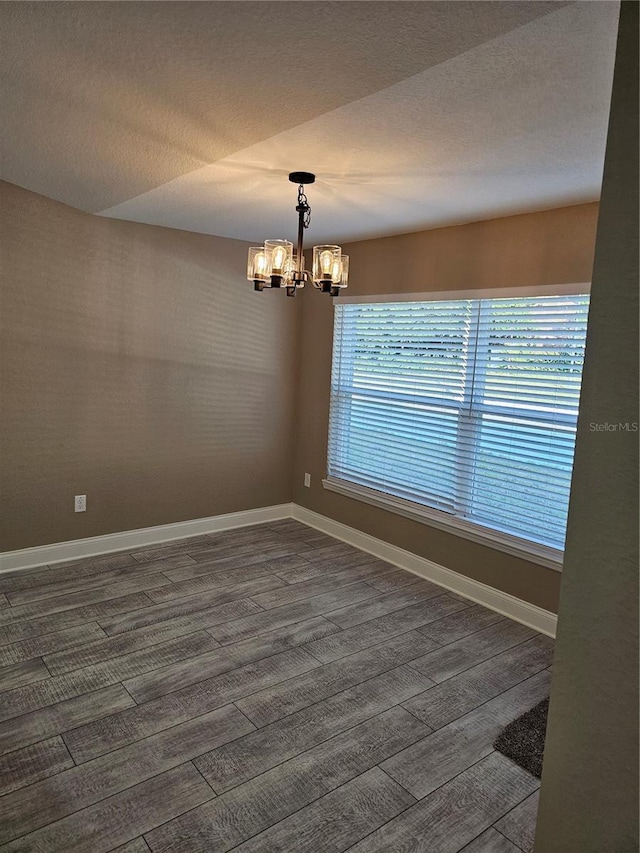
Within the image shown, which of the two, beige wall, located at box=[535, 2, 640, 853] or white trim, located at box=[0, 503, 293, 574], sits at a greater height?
beige wall, located at box=[535, 2, 640, 853]

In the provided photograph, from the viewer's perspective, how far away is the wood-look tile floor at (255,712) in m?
1.86

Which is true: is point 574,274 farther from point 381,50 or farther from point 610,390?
point 610,390

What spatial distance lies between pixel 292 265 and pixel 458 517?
2.00 m

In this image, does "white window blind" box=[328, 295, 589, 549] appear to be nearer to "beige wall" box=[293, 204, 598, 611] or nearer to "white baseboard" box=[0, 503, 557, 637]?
"beige wall" box=[293, 204, 598, 611]

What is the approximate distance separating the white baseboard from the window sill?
0.91 feet

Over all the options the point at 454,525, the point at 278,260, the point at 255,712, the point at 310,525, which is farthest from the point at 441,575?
the point at 278,260

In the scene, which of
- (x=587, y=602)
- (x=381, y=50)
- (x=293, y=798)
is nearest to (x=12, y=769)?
(x=293, y=798)

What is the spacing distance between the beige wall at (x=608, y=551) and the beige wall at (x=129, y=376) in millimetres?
3446

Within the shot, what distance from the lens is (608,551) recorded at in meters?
1.03

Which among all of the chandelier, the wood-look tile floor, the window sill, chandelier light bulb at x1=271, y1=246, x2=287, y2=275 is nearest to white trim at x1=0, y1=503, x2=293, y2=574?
the wood-look tile floor

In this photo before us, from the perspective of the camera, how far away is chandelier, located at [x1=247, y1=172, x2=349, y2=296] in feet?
8.77

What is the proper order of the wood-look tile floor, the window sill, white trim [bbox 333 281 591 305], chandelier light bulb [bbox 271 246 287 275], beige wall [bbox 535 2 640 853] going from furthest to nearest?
the window sill
white trim [bbox 333 281 591 305]
chandelier light bulb [bbox 271 246 287 275]
the wood-look tile floor
beige wall [bbox 535 2 640 853]

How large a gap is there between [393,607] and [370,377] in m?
1.71

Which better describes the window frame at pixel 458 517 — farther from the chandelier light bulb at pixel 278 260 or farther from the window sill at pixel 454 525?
the chandelier light bulb at pixel 278 260
